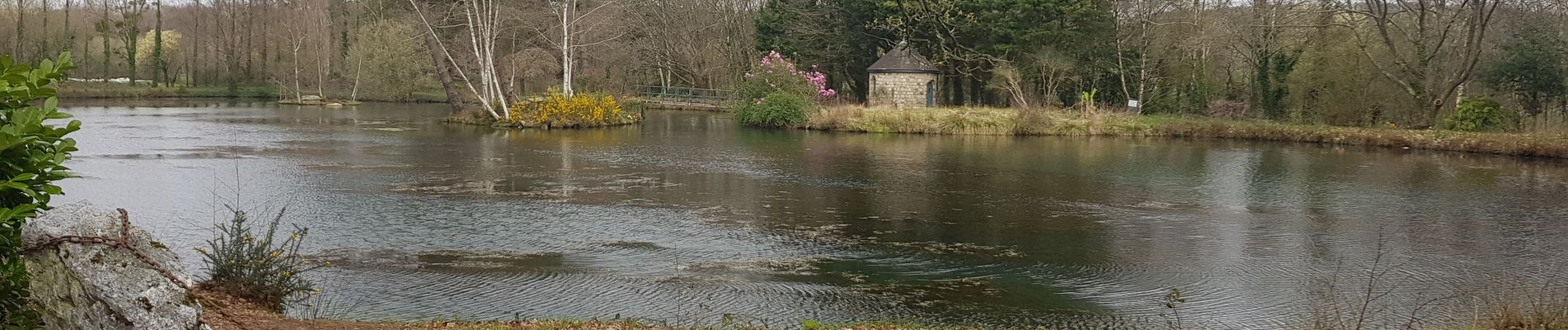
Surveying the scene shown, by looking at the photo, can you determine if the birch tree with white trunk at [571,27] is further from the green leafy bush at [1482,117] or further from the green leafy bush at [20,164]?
the green leafy bush at [20,164]

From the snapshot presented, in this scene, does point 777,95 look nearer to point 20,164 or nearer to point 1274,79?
point 1274,79

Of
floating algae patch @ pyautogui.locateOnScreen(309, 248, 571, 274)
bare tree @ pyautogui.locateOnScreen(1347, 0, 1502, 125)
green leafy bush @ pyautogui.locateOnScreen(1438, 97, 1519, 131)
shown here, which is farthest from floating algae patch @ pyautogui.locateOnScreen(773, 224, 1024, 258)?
bare tree @ pyautogui.locateOnScreen(1347, 0, 1502, 125)

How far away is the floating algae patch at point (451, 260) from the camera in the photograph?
8.80 meters

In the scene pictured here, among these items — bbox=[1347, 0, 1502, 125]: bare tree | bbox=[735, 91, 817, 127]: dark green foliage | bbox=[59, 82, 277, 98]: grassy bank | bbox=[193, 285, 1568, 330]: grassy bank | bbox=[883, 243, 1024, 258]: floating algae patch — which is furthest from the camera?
bbox=[59, 82, 277, 98]: grassy bank

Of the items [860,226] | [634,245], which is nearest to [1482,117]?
[860,226]

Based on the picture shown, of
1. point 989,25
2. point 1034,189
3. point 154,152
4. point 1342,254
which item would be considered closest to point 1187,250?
point 1342,254

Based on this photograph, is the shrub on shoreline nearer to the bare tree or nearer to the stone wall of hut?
the stone wall of hut

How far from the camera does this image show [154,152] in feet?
61.2

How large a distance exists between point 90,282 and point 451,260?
17.6ft

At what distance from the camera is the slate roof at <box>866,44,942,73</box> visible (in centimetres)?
3512

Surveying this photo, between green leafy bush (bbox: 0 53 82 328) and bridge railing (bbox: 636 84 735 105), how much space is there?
40338 mm

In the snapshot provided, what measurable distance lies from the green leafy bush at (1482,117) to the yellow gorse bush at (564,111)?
21493mm

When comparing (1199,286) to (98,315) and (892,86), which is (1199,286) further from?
(892,86)

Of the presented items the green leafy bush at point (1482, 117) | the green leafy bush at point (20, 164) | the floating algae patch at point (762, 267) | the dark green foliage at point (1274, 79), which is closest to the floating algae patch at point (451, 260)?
the floating algae patch at point (762, 267)
